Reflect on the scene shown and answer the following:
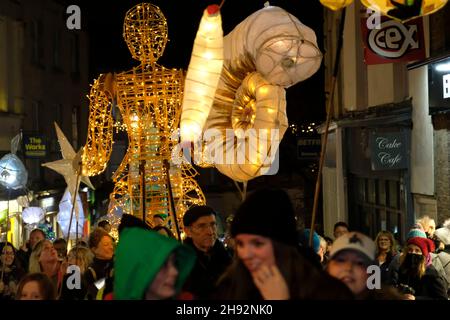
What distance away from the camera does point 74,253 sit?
7.98 m

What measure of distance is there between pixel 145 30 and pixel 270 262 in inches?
309

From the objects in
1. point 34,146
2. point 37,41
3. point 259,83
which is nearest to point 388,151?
point 259,83

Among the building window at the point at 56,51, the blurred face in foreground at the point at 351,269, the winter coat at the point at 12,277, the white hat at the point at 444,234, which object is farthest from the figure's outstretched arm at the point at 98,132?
the building window at the point at 56,51

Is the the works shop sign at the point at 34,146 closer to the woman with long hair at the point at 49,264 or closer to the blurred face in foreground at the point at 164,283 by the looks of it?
the woman with long hair at the point at 49,264

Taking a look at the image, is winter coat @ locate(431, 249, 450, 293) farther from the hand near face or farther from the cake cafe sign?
the cake cafe sign

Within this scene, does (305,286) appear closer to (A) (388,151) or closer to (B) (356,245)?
(B) (356,245)

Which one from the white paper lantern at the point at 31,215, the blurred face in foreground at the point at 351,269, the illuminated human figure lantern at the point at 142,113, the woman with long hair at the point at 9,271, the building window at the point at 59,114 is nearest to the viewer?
the blurred face in foreground at the point at 351,269

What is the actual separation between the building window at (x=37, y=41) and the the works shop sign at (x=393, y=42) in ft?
56.3

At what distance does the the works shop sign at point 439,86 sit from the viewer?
1259 centimetres

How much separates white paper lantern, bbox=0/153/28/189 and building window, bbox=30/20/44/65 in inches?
430

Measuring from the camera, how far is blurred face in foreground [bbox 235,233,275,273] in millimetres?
3260

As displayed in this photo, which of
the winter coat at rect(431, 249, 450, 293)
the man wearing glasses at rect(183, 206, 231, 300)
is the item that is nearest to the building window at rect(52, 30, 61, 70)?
the winter coat at rect(431, 249, 450, 293)
